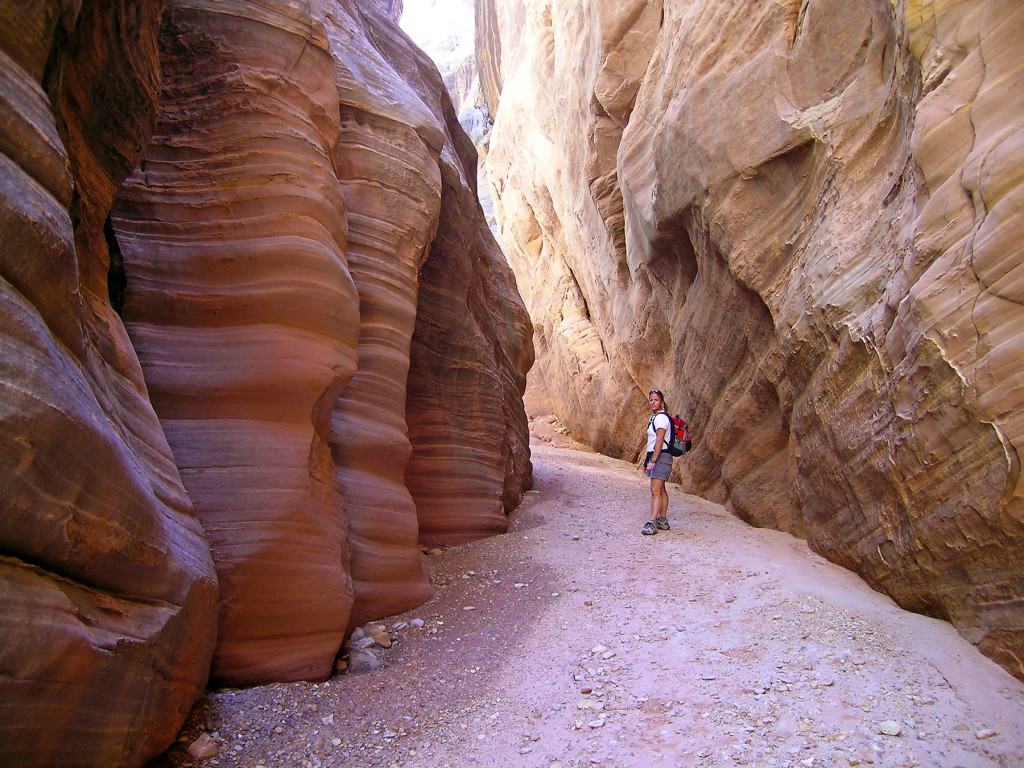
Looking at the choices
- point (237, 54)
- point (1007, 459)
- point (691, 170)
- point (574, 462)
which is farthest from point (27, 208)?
point (574, 462)

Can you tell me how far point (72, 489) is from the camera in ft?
9.25

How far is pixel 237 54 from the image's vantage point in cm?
566

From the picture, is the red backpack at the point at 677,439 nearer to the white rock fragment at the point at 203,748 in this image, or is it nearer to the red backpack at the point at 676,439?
the red backpack at the point at 676,439

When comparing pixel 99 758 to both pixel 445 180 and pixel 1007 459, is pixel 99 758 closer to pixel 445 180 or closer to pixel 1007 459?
pixel 1007 459

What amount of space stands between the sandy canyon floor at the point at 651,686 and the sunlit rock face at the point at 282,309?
0.55 metres

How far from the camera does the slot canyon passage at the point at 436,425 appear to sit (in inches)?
120

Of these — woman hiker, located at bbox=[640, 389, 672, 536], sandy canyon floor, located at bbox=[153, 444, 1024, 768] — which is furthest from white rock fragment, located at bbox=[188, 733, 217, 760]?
woman hiker, located at bbox=[640, 389, 672, 536]

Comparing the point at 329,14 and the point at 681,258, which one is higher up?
the point at 329,14

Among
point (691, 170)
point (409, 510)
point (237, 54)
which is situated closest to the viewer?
point (237, 54)

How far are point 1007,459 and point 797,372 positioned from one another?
10.5 ft

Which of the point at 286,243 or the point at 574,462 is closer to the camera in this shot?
the point at 286,243

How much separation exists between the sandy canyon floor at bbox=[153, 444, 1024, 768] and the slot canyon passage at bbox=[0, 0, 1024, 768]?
0.09 feet

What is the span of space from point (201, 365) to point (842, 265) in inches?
230

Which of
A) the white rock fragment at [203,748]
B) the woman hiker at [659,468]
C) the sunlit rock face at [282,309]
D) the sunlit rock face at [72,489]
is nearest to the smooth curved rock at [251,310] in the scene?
the sunlit rock face at [282,309]
